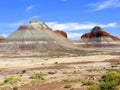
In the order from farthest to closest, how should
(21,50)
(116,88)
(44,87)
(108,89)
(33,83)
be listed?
1. (21,50)
2. (33,83)
3. (44,87)
4. (108,89)
5. (116,88)

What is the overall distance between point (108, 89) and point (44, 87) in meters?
6.63

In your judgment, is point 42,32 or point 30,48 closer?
point 30,48

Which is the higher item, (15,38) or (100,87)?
(15,38)

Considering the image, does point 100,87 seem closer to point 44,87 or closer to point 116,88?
point 116,88

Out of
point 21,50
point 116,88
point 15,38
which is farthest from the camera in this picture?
point 15,38

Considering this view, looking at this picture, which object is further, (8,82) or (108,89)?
(8,82)

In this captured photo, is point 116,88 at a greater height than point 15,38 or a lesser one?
lesser

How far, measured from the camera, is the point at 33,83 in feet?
92.5

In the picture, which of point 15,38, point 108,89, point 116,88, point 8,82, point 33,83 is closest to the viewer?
point 116,88

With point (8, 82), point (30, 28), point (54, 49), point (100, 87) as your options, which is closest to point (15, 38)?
point (30, 28)

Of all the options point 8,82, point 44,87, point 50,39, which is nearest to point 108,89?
point 44,87

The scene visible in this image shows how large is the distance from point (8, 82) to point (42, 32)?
5321 inches

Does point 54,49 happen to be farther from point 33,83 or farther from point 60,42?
point 33,83

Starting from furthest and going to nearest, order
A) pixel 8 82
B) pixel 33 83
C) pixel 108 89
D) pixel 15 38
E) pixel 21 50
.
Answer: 1. pixel 15 38
2. pixel 21 50
3. pixel 8 82
4. pixel 33 83
5. pixel 108 89
